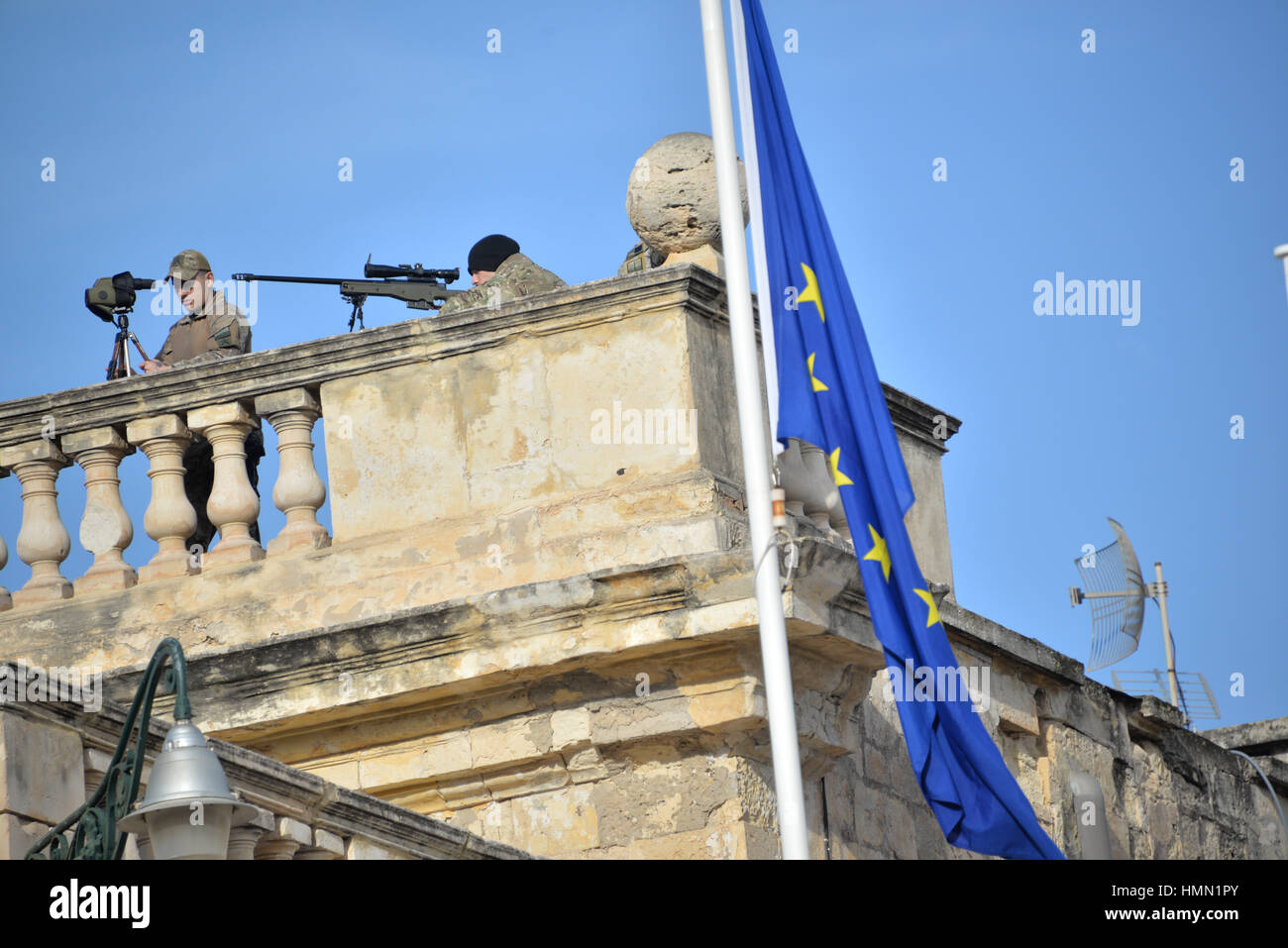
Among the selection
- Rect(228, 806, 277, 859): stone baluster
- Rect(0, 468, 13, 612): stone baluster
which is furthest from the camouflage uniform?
Rect(228, 806, 277, 859): stone baluster

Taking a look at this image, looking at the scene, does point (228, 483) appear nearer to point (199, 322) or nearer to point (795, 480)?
point (199, 322)

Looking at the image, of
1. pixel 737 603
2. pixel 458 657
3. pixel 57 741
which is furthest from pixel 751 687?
pixel 57 741

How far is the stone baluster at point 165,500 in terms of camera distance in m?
8.91

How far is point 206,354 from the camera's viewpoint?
988 cm

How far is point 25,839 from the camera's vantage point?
573 centimetres

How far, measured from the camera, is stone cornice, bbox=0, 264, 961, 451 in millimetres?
8570

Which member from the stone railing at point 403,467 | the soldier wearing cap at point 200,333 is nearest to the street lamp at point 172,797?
the stone railing at point 403,467

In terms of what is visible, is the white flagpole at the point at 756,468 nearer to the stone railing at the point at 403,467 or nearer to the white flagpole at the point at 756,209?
the white flagpole at the point at 756,209

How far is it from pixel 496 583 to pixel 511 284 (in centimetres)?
165

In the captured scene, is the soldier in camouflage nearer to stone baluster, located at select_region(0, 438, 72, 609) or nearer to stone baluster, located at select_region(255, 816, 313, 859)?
stone baluster, located at select_region(0, 438, 72, 609)

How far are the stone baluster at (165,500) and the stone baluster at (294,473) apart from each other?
0.32 metres

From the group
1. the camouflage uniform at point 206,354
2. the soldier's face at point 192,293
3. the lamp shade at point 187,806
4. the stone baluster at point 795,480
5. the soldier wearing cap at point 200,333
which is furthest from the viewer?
the soldier's face at point 192,293
